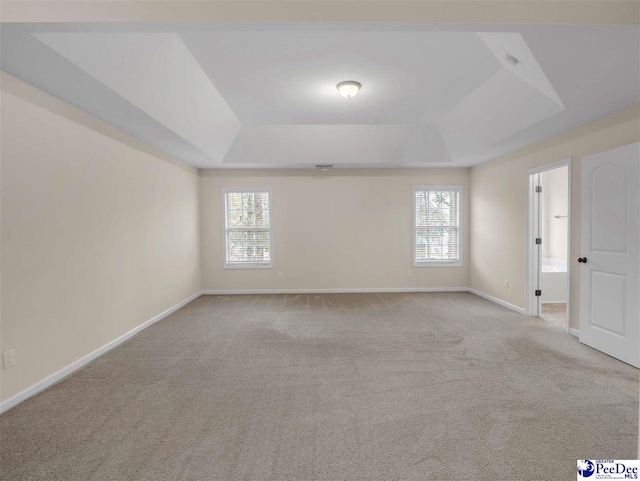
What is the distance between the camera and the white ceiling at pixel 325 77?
2.06 m

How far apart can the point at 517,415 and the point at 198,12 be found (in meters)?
3.24

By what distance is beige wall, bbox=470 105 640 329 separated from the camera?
125 inches

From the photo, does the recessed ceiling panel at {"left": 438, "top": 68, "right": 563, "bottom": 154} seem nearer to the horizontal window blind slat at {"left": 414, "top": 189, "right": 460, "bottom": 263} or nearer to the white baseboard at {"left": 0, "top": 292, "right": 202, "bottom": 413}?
the horizontal window blind slat at {"left": 414, "top": 189, "right": 460, "bottom": 263}

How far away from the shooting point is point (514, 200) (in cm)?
469

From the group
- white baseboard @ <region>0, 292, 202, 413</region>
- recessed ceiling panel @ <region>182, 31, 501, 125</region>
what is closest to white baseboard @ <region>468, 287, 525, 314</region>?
recessed ceiling panel @ <region>182, 31, 501, 125</region>

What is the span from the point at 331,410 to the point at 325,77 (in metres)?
3.11

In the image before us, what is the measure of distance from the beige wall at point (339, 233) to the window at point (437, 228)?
14 centimetres

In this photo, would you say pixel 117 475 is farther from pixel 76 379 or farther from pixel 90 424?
pixel 76 379

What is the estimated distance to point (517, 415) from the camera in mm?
2084

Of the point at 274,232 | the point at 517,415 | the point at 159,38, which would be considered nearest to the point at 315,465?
the point at 517,415

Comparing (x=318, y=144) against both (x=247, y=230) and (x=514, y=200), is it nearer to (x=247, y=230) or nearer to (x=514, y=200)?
(x=247, y=230)

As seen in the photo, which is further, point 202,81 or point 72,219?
point 202,81

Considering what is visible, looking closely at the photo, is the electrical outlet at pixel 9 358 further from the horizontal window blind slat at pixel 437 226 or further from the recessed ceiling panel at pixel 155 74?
the horizontal window blind slat at pixel 437 226

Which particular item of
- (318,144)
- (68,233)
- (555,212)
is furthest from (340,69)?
(555,212)
